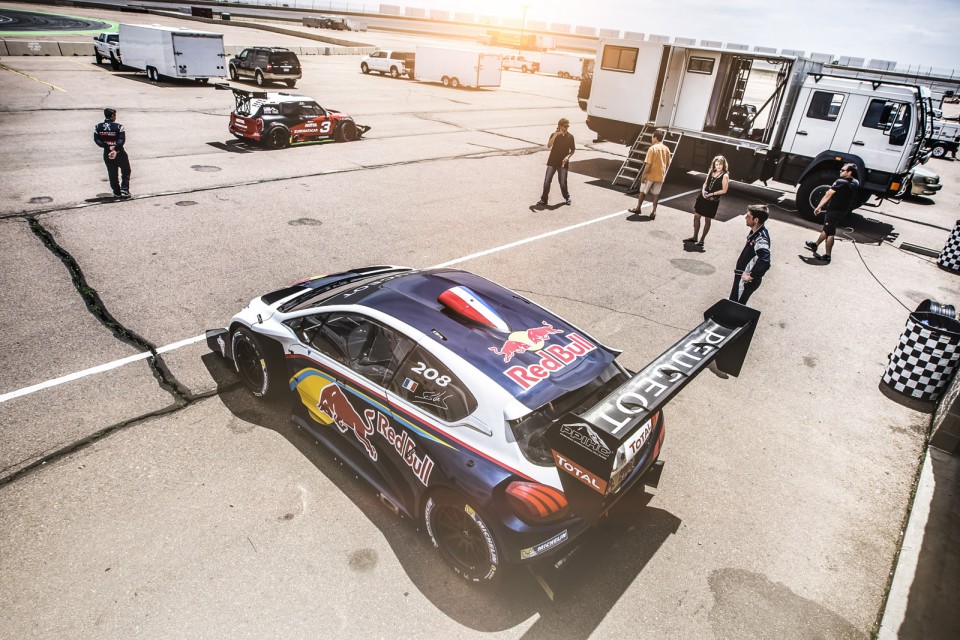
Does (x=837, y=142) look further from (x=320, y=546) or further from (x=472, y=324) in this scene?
(x=320, y=546)

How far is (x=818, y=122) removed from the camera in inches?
544

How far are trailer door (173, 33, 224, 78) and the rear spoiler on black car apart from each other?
27.4m

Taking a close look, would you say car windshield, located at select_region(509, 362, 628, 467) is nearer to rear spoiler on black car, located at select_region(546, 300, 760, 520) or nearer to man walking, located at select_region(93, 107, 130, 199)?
rear spoiler on black car, located at select_region(546, 300, 760, 520)

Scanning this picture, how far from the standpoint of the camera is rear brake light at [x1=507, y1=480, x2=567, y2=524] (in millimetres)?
3561

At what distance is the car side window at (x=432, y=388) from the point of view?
12.9ft

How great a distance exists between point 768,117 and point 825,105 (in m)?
1.38

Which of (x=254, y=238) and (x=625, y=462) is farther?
(x=254, y=238)

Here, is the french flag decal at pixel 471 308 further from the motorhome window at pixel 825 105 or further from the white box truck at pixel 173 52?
the white box truck at pixel 173 52

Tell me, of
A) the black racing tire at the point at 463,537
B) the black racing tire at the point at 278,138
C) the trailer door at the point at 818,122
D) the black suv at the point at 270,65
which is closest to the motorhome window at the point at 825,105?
the trailer door at the point at 818,122

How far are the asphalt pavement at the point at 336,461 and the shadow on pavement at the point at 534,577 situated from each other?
0.06 feet

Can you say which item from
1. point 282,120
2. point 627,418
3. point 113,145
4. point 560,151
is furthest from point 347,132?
point 627,418

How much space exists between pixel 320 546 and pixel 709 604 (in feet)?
9.70

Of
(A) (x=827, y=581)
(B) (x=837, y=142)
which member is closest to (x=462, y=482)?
(A) (x=827, y=581)

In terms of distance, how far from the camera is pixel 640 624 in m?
3.88
